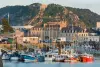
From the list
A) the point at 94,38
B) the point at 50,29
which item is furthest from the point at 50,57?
the point at 94,38

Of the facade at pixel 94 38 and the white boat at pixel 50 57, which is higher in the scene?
the facade at pixel 94 38

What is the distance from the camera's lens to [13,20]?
18262 cm

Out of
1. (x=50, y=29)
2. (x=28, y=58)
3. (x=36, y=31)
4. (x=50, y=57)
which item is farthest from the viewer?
(x=36, y=31)

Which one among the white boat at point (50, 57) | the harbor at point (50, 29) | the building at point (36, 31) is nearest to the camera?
the white boat at point (50, 57)

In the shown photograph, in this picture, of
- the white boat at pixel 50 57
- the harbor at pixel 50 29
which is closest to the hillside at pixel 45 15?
the harbor at pixel 50 29

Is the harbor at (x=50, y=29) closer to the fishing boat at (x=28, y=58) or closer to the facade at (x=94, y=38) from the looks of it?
the facade at (x=94, y=38)

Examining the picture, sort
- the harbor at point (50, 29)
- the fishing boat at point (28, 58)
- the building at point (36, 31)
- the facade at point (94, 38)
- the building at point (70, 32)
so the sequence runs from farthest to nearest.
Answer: the facade at point (94, 38)
the building at point (36, 31)
the building at point (70, 32)
the harbor at point (50, 29)
the fishing boat at point (28, 58)

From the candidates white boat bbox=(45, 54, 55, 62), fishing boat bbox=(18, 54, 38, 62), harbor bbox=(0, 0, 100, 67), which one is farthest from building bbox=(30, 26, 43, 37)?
fishing boat bbox=(18, 54, 38, 62)

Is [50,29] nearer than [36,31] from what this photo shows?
Yes

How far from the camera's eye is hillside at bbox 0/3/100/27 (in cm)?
17150

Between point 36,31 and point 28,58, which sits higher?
point 36,31

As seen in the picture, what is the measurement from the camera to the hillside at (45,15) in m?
172

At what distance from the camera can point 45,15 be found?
6875 inches

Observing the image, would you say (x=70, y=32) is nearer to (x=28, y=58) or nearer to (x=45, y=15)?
(x=45, y=15)
